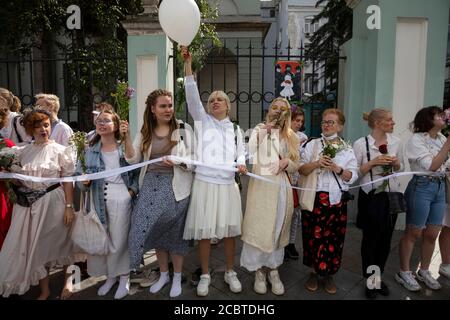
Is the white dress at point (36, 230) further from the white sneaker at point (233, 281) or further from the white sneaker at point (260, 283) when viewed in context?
the white sneaker at point (260, 283)

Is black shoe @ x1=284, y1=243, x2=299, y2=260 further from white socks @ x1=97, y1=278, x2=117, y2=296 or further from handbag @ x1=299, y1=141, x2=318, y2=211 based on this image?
white socks @ x1=97, y1=278, x2=117, y2=296

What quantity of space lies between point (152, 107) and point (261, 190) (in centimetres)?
127

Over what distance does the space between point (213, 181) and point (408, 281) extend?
2.15 meters

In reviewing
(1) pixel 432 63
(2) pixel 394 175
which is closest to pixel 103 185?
(2) pixel 394 175

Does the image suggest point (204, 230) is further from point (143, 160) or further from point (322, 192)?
point (322, 192)

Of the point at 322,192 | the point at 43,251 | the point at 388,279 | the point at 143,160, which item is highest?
the point at 143,160

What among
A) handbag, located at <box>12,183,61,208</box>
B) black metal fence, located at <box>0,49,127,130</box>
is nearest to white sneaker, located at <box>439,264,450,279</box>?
handbag, located at <box>12,183,61,208</box>

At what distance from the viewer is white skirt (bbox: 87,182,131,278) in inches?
122

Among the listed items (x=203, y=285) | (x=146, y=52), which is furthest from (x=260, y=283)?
(x=146, y=52)

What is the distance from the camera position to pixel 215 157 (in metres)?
3.16

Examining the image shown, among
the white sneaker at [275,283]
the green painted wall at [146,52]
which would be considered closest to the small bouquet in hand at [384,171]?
the white sneaker at [275,283]

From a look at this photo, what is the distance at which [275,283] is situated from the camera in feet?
10.7

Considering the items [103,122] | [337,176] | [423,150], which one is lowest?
[337,176]

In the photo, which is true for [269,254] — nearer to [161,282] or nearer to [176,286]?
[176,286]
